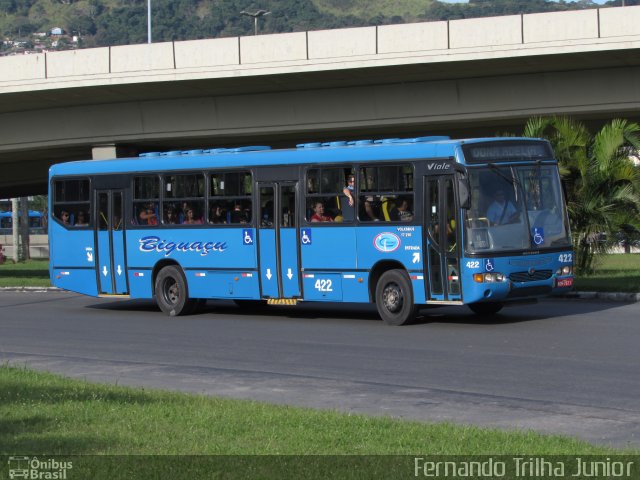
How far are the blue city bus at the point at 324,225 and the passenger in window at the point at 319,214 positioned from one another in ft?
0.08

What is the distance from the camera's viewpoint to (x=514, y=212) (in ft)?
62.8

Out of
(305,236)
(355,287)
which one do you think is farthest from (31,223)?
(355,287)

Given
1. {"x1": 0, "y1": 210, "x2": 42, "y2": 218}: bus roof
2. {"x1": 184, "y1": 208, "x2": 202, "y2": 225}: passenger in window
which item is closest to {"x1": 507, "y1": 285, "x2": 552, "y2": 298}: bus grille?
{"x1": 184, "y1": 208, "x2": 202, "y2": 225}: passenger in window

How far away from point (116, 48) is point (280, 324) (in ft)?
48.0

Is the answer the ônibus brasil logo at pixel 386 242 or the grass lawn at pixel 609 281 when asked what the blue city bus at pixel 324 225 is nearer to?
the ônibus brasil logo at pixel 386 242

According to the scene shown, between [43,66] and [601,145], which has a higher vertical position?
[43,66]

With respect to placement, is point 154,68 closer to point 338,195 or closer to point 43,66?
point 43,66

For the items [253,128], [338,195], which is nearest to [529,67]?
[253,128]

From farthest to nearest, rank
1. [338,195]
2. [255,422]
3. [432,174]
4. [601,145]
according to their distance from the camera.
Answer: [601,145], [338,195], [432,174], [255,422]

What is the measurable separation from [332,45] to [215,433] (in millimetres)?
21678

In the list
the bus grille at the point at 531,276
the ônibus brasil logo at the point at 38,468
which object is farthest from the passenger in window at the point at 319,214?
the ônibus brasil logo at the point at 38,468

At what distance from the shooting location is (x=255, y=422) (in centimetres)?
997

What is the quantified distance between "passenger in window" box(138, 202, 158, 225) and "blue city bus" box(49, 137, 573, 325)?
29mm

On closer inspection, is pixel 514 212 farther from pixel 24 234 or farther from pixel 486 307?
pixel 24 234
